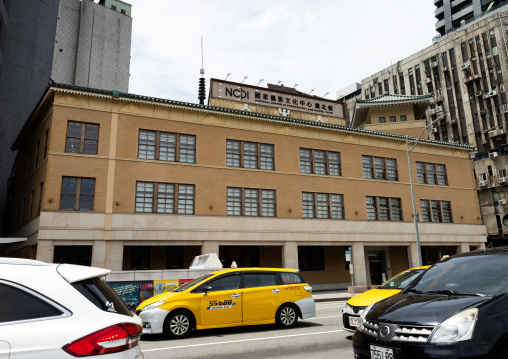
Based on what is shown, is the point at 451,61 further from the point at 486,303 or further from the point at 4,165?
the point at 486,303

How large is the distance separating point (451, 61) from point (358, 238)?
150 feet

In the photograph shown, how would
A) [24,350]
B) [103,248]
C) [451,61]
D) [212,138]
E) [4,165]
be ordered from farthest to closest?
[451,61]
[4,165]
[212,138]
[103,248]
[24,350]

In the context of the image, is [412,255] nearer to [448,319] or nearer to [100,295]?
[448,319]

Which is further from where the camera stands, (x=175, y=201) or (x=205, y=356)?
(x=175, y=201)

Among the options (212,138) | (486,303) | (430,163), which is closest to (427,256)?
(430,163)

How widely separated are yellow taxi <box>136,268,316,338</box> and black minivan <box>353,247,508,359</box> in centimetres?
586

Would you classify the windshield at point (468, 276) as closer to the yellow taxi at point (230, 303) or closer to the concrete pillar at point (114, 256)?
the yellow taxi at point (230, 303)

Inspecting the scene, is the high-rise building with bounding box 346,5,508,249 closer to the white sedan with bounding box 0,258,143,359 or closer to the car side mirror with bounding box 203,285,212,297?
the car side mirror with bounding box 203,285,212,297

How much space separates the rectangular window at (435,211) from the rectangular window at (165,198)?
63.7 ft

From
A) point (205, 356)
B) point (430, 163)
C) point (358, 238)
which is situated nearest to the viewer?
point (205, 356)

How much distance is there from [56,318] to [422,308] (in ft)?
12.5

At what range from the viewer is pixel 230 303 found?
10500 millimetres

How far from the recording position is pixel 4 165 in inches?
1443

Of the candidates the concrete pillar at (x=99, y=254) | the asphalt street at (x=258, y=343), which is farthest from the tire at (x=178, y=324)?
the concrete pillar at (x=99, y=254)
